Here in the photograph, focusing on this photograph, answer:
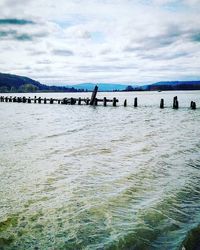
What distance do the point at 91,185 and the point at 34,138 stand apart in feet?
29.4

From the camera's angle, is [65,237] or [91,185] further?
[91,185]

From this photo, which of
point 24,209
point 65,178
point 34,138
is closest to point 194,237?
point 24,209

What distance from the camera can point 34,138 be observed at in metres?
16.6

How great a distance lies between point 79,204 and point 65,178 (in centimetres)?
Result: 205

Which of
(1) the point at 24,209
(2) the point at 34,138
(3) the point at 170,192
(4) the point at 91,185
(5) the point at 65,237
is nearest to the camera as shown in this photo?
(5) the point at 65,237

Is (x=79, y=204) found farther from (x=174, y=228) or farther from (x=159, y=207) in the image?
(x=174, y=228)

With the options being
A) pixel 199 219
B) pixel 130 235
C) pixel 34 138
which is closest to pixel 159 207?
pixel 199 219

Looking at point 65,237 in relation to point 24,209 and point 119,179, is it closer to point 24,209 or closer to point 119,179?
point 24,209

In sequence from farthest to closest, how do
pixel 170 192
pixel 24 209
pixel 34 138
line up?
pixel 34 138, pixel 170 192, pixel 24 209

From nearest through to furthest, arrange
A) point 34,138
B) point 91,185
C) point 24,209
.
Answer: point 24,209
point 91,185
point 34,138

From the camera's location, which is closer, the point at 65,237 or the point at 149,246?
the point at 149,246

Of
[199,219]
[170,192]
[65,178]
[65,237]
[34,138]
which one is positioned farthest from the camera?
[34,138]

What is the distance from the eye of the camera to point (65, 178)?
8.91 m

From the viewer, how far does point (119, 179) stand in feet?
28.7
